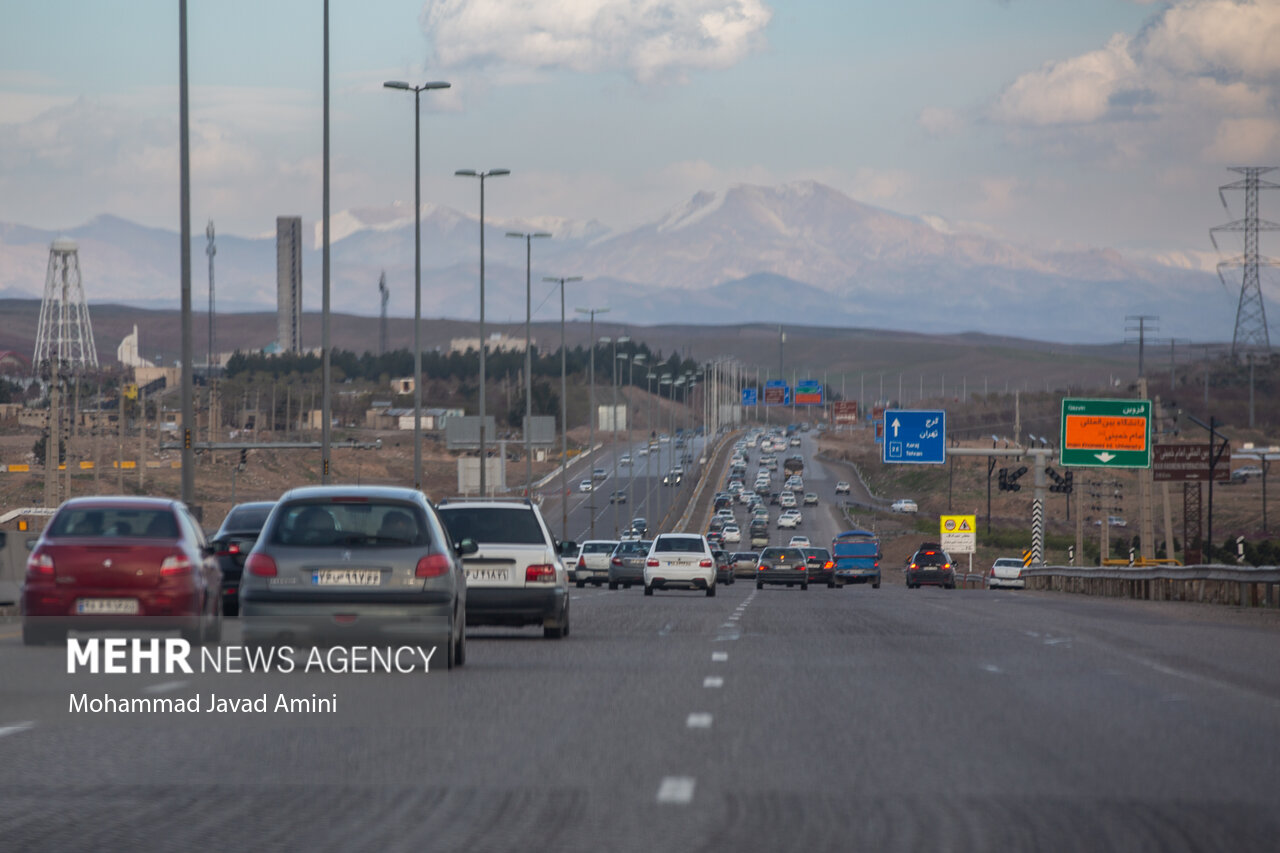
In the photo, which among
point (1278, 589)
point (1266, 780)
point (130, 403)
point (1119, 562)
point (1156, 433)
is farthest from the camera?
point (130, 403)

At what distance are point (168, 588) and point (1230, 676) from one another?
1042 cm

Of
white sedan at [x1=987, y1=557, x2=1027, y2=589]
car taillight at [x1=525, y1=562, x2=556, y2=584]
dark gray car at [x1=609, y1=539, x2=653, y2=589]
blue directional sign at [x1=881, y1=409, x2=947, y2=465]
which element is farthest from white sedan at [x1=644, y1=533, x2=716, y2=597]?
white sedan at [x1=987, y1=557, x2=1027, y2=589]

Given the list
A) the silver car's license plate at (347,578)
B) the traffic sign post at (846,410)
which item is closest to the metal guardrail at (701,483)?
the traffic sign post at (846,410)

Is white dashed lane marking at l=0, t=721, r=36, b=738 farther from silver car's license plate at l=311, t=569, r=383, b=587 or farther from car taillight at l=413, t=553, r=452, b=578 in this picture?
car taillight at l=413, t=553, r=452, b=578

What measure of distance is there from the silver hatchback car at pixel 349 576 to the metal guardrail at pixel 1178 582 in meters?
21.5

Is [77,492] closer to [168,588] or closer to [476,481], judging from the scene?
[476,481]

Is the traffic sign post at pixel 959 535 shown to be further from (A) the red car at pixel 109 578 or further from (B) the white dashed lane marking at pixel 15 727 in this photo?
(B) the white dashed lane marking at pixel 15 727

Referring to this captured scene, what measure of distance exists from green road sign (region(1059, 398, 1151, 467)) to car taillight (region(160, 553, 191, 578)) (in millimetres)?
47441

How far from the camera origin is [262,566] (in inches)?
623

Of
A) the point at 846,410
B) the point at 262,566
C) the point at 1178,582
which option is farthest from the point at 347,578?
the point at 846,410

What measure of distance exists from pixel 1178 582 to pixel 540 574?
87.1ft

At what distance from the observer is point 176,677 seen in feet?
50.4

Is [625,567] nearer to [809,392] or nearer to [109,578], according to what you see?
[109,578]

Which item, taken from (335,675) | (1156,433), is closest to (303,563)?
(335,675)
